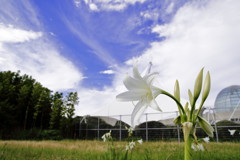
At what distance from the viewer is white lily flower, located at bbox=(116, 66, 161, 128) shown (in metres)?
0.76

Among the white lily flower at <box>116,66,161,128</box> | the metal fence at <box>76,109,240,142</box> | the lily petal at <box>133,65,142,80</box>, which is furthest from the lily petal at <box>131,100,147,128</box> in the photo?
the metal fence at <box>76,109,240,142</box>

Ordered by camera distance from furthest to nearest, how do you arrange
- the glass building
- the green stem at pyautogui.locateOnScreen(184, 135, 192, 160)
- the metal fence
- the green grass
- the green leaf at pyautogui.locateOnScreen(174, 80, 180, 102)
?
the glass building < the metal fence < the green grass < the green leaf at pyautogui.locateOnScreen(174, 80, 180, 102) < the green stem at pyautogui.locateOnScreen(184, 135, 192, 160)

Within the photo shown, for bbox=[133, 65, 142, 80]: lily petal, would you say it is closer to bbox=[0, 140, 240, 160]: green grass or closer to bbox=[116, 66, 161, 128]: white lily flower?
bbox=[116, 66, 161, 128]: white lily flower

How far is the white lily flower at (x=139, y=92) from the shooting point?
76 centimetres

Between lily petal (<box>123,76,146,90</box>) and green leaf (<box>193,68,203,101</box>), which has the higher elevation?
lily petal (<box>123,76,146,90</box>)

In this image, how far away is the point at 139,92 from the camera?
0.78 metres

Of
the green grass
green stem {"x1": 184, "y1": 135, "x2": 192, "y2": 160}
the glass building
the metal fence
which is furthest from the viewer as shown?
the glass building

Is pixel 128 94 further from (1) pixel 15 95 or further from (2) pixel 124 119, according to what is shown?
(1) pixel 15 95

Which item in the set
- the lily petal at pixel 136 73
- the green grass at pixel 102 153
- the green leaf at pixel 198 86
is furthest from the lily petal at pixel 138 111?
the green grass at pixel 102 153

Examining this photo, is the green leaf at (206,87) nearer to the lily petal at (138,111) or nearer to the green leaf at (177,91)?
the green leaf at (177,91)

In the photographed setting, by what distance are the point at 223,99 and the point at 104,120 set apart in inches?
1126

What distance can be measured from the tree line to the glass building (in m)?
28.8

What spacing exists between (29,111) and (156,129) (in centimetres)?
1300

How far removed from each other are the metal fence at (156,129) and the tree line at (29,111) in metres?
1.61
